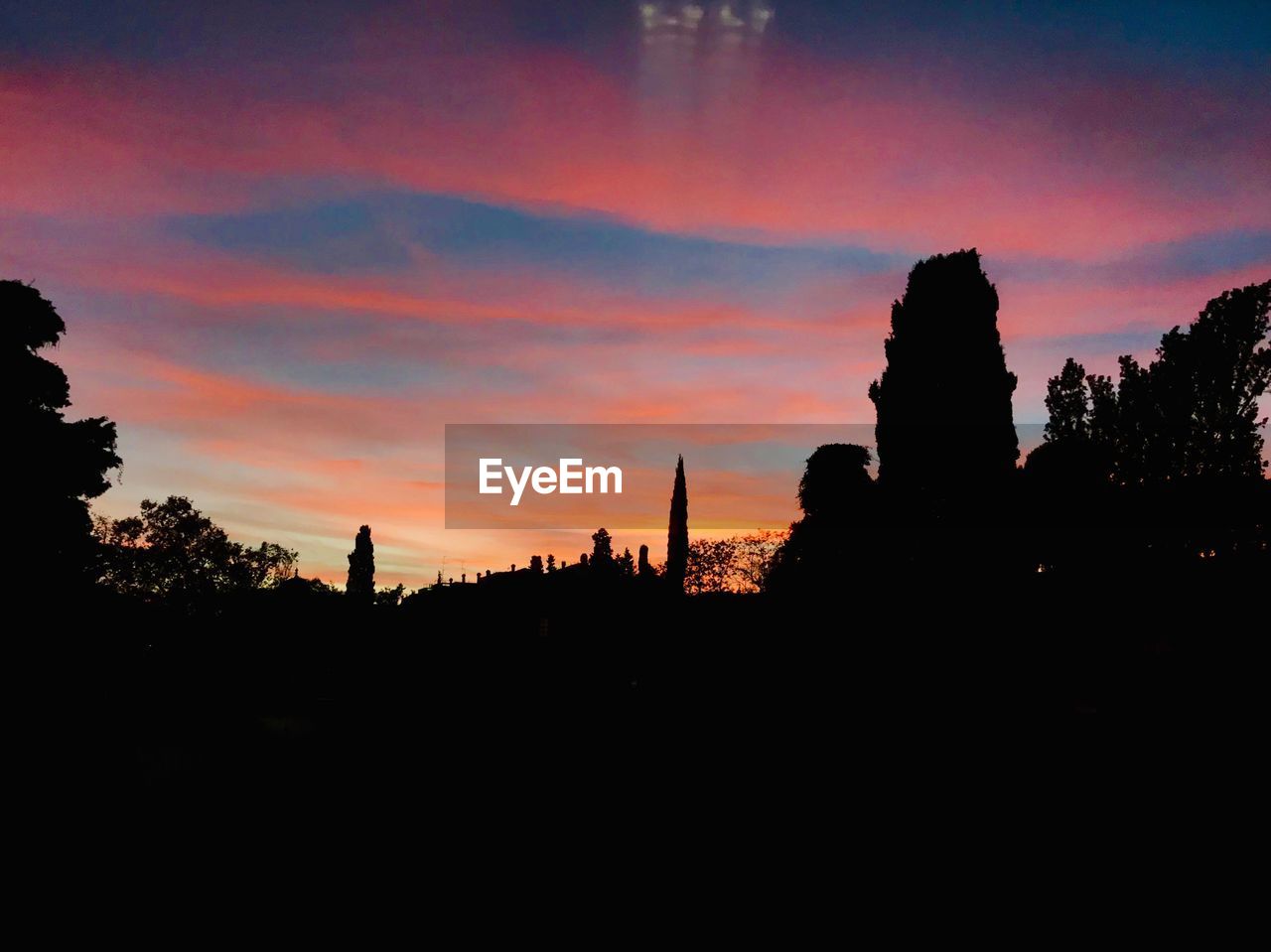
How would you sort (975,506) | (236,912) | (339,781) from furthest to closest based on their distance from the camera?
(975,506) < (339,781) < (236,912)

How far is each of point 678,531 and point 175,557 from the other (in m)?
40.9

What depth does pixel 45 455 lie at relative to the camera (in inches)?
704

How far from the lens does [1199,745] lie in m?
11.6

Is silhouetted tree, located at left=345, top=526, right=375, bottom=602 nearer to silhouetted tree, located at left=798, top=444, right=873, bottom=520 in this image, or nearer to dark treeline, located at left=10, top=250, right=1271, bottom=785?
dark treeline, located at left=10, top=250, right=1271, bottom=785

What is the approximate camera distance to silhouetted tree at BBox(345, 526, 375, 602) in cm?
6731

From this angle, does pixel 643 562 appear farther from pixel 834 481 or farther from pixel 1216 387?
pixel 1216 387

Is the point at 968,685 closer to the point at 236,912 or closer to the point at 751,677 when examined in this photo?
the point at 751,677

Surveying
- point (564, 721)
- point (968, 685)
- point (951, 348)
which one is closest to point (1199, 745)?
point (968, 685)

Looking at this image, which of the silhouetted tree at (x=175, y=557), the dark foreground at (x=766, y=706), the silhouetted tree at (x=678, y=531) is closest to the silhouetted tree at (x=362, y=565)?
the silhouetted tree at (x=175, y=557)

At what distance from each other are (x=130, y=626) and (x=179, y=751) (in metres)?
6.04

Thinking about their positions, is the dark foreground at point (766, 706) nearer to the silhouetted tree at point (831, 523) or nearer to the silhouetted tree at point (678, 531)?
the silhouetted tree at point (831, 523)

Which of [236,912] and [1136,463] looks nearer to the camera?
[236,912]

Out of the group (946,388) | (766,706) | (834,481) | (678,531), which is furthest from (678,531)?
(766,706)

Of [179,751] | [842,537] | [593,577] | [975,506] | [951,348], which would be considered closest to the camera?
[179,751]
